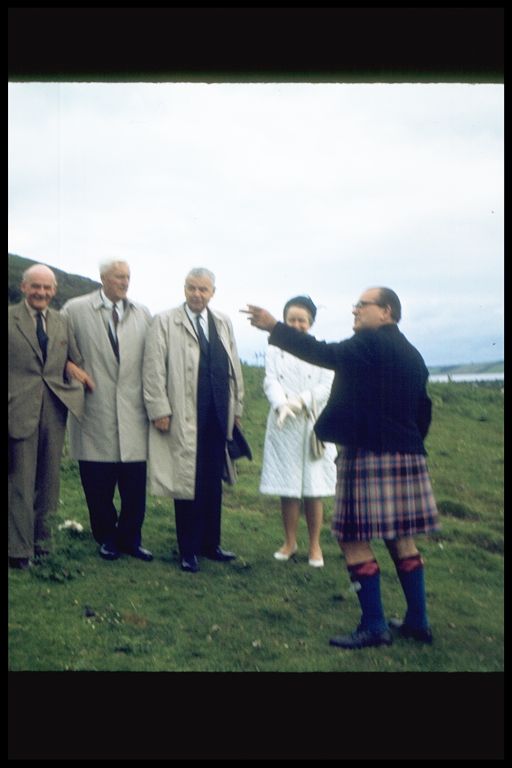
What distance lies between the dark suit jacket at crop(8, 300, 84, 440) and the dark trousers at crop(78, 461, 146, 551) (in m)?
0.36

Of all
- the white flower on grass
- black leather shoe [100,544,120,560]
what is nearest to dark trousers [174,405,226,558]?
black leather shoe [100,544,120,560]

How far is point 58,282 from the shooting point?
5375 millimetres

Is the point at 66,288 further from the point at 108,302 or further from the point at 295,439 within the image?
the point at 295,439

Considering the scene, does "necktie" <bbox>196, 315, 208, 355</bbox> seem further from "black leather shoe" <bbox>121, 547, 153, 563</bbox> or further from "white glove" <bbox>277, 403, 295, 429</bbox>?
"black leather shoe" <bbox>121, 547, 153, 563</bbox>

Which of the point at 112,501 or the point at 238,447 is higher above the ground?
the point at 238,447

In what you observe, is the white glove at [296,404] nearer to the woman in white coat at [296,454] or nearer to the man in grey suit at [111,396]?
the woman in white coat at [296,454]

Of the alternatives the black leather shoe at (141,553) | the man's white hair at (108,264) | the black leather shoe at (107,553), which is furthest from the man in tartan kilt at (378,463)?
the black leather shoe at (107,553)

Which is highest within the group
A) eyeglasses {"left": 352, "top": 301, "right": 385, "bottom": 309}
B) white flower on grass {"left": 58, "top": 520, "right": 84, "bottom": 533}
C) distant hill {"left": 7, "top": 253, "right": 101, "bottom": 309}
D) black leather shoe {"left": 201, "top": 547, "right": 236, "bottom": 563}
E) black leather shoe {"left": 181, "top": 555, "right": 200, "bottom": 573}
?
distant hill {"left": 7, "top": 253, "right": 101, "bottom": 309}

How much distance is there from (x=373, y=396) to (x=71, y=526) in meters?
1.88

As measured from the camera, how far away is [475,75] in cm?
507

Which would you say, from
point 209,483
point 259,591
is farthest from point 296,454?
point 259,591

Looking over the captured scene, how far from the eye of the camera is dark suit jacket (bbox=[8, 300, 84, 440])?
5.31m

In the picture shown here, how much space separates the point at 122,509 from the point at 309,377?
1.28 meters

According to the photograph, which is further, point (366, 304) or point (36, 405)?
point (36, 405)
